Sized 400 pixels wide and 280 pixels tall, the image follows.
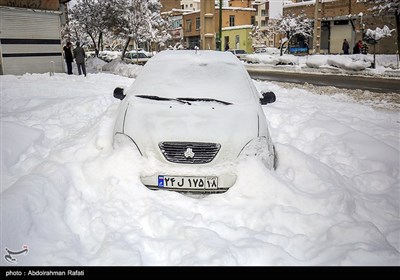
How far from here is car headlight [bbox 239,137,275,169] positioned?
3963mm

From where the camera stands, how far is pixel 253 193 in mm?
3801

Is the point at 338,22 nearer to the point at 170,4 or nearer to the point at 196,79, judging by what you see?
the point at 196,79

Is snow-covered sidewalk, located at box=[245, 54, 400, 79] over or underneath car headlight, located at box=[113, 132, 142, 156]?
over

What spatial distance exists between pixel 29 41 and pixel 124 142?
16011mm

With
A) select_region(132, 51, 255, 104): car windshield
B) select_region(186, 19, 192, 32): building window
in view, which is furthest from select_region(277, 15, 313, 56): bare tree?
select_region(132, 51, 255, 104): car windshield

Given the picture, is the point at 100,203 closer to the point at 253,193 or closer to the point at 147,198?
the point at 147,198

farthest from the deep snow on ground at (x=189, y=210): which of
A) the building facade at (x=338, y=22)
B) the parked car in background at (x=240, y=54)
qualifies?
the building facade at (x=338, y=22)

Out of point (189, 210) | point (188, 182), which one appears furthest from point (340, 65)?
point (189, 210)

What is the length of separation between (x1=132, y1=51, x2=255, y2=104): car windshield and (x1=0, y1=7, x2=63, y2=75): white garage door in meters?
13.7

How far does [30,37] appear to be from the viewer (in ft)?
57.4

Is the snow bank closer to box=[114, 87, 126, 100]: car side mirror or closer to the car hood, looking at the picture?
box=[114, 87, 126, 100]: car side mirror

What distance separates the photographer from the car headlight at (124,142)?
3992 mm

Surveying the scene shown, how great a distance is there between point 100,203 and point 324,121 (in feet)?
17.1

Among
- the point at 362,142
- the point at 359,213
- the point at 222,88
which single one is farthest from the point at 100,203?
the point at 362,142
